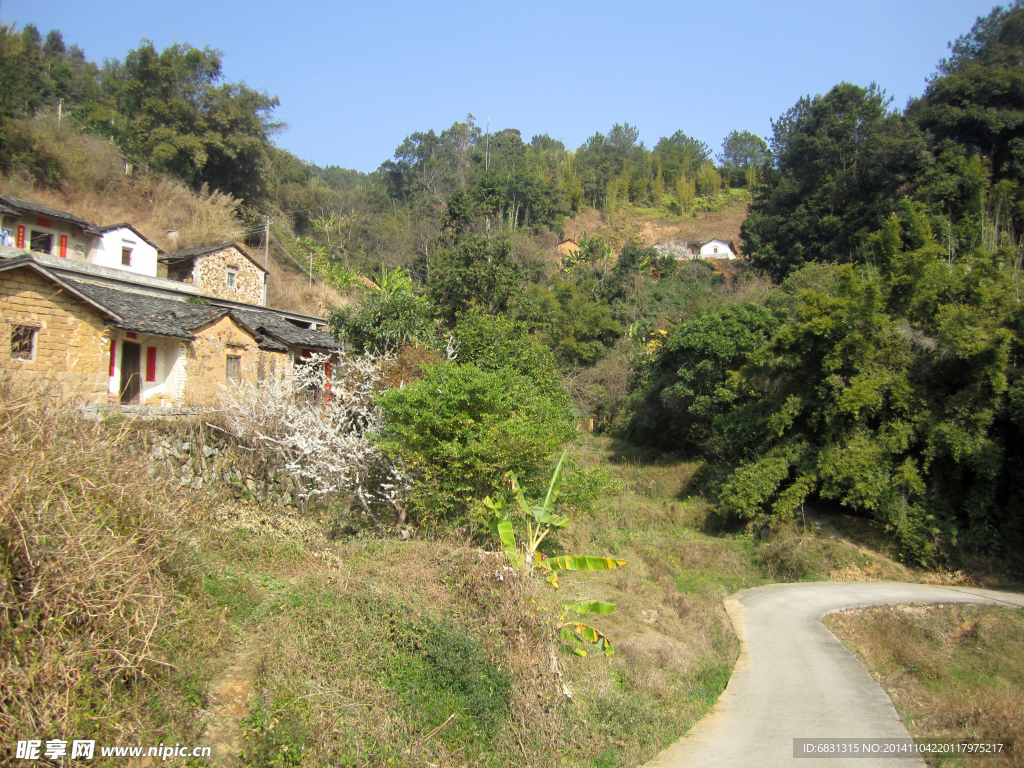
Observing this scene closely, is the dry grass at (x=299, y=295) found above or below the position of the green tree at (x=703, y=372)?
above

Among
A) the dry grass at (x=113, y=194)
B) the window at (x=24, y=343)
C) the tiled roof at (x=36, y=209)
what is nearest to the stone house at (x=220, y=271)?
the tiled roof at (x=36, y=209)

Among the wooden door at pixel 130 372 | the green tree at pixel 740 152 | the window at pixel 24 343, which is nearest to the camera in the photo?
the window at pixel 24 343

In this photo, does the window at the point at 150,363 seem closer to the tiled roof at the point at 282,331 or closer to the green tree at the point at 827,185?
the tiled roof at the point at 282,331

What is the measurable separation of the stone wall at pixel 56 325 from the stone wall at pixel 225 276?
12.7 metres

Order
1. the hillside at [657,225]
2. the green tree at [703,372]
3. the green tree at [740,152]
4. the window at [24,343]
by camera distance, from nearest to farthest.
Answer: the window at [24,343] → the green tree at [703,372] → the hillside at [657,225] → the green tree at [740,152]

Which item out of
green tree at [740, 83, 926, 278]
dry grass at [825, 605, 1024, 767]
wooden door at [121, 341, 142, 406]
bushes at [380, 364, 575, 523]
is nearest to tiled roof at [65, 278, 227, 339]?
wooden door at [121, 341, 142, 406]

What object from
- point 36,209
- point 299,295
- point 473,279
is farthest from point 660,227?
point 36,209

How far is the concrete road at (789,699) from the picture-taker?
6.90 metres

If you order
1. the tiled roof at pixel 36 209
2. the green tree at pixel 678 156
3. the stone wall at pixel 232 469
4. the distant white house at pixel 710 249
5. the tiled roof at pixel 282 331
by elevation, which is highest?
the green tree at pixel 678 156

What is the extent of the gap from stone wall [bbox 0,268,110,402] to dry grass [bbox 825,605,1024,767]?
16.1 meters

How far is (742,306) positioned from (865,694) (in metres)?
17.9

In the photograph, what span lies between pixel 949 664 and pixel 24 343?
1964 cm

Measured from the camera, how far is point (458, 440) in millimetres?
11266

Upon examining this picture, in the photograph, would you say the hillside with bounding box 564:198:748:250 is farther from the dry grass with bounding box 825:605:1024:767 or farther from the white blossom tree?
the dry grass with bounding box 825:605:1024:767
